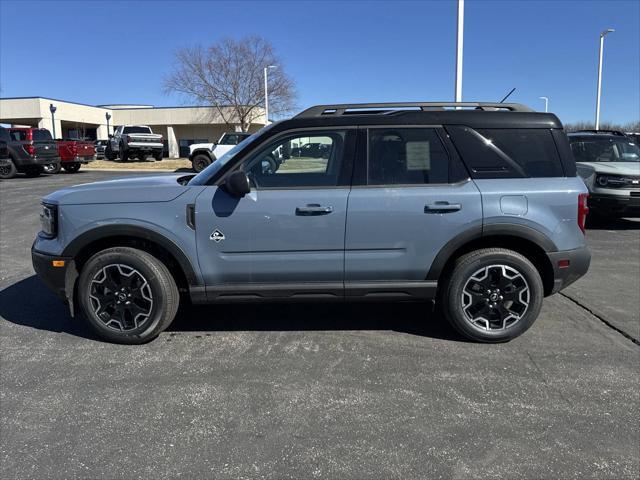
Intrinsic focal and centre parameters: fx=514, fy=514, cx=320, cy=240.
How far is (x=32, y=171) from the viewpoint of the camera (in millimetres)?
22141

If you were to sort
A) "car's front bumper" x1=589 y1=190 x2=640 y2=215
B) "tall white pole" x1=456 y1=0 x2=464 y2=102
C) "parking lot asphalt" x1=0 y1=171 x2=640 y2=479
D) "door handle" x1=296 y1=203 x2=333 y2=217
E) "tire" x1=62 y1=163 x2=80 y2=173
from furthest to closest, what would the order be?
"tire" x1=62 y1=163 x2=80 y2=173
"tall white pole" x1=456 y1=0 x2=464 y2=102
"car's front bumper" x1=589 y1=190 x2=640 y2=215
"door handle" x1=296 y1=203 x2=333 y2=217
"parking lot asphalt" x1=0 y1=171 x2=640 y2=479

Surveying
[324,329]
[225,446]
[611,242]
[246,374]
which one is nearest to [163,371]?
[246,374]

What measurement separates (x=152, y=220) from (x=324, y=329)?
1739mm

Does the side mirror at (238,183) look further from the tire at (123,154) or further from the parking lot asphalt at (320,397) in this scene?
the tire at (123,154)

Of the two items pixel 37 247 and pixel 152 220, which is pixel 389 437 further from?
pixel 37 247

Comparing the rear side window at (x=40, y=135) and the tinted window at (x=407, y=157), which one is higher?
the rear side window at (x=40, y=135)

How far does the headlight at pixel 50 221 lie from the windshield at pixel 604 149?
380 inches

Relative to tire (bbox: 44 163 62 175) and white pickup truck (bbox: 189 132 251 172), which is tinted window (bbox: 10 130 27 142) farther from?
white pickup truck (bbox: 189 132 251 172)

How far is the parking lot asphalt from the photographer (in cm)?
271

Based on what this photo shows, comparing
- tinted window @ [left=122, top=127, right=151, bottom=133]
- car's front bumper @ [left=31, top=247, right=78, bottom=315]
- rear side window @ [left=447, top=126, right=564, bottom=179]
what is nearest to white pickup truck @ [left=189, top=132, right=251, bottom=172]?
tinted window @ [left=122, top=127, right=151, bottom=133]

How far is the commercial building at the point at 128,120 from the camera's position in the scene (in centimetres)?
4559

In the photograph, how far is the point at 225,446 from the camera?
9.33 feet

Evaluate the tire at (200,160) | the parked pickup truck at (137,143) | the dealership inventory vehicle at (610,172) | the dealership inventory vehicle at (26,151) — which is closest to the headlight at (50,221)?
the dealership inventory vehicle at (610,172)

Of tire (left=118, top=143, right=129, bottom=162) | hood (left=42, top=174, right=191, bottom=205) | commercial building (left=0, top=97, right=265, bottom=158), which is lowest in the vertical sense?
hood (left=42, top=174, right=191, bottom=205)
